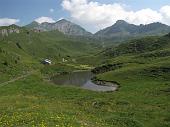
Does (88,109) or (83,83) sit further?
(83,83)

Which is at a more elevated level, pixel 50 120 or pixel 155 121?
pixel 50 120

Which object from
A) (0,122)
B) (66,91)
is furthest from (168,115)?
(66,91)

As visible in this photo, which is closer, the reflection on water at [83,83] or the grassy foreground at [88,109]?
the grassy foreground at [88,109]

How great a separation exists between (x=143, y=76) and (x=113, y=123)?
97.5 meters

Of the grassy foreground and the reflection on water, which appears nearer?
the grassy foreground

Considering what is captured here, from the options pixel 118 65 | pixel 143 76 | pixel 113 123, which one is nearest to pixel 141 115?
pixel 113 123

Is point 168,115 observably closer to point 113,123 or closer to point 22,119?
point 113,123

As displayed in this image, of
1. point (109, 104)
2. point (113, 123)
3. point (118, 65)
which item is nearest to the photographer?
point (113, 123)

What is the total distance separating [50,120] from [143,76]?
10850 centimetres

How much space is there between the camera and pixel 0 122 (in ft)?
102

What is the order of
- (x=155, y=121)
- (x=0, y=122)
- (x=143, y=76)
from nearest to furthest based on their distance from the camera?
(x=0, y=122), (x=155, y=121), (x=143, y=76)

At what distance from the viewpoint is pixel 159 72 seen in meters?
140

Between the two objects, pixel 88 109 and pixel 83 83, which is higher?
pixel 83 83

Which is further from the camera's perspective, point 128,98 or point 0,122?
point 128,98
